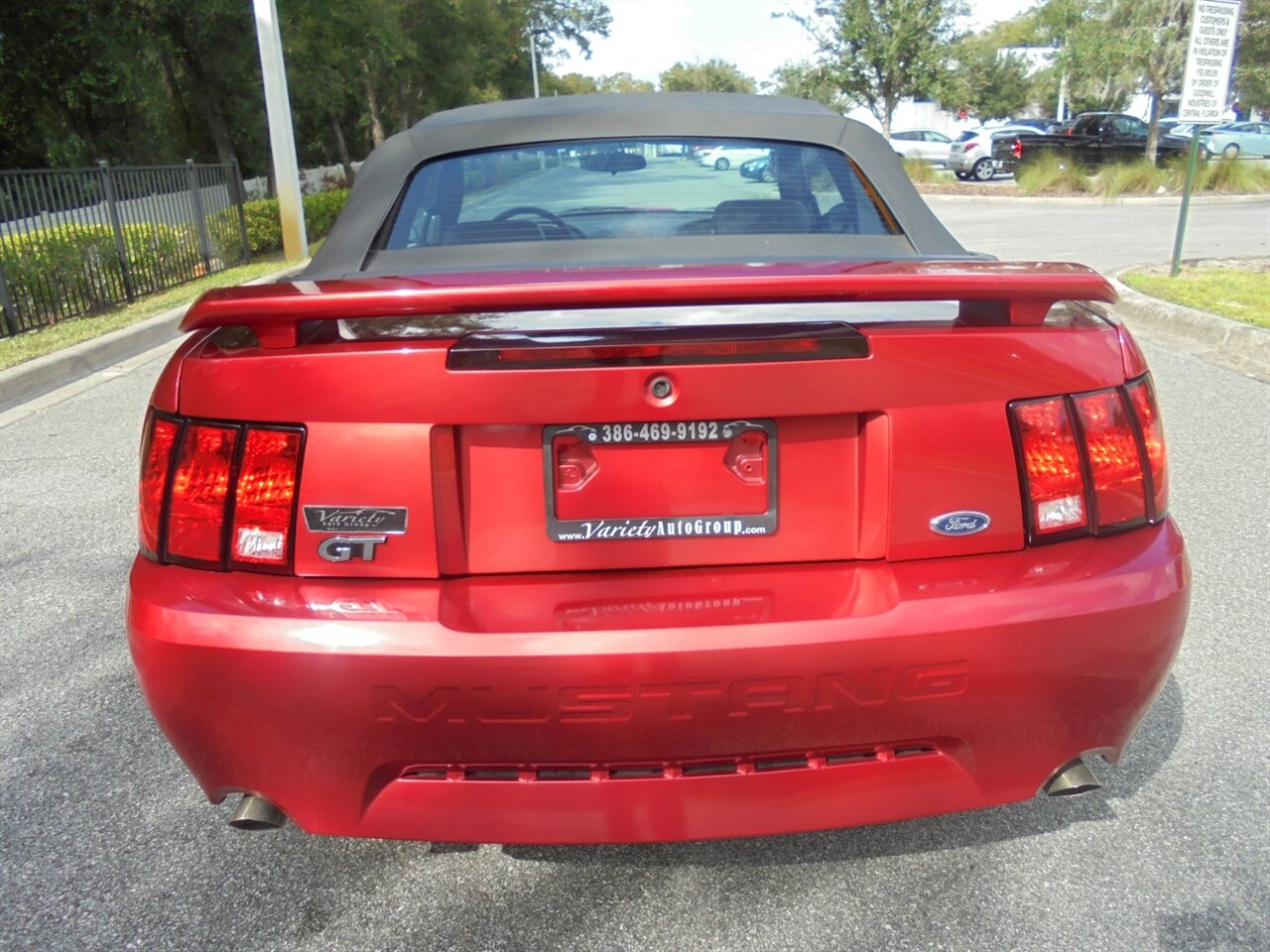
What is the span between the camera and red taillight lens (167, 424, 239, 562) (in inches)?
72.5

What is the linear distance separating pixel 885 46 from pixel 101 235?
933 inches

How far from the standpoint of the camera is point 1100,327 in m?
1.95

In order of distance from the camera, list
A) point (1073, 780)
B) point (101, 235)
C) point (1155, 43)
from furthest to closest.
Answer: point (1155, 43) < point (101, 235) < point (1073, 780)

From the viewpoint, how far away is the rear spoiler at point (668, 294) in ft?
5.58

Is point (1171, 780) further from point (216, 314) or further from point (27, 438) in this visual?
point (27, 438)

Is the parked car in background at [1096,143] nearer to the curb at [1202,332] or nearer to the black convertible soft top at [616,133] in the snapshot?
the curb at [1202,332]

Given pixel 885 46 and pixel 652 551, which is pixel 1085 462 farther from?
pixel 885 46

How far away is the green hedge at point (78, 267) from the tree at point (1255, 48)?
30.9 meters

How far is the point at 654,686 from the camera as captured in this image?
1.70m

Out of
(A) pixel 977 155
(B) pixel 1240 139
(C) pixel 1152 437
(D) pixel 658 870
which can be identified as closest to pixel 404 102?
(A) pixel 977 155

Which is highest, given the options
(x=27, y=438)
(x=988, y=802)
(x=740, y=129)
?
(x=740, y=129)

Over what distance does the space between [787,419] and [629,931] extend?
3.62 feet

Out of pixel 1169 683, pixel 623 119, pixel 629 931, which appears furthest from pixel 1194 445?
pixel 629 931

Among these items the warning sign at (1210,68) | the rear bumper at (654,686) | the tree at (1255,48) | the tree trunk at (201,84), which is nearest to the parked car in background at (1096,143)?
the tree at (1255,48)
